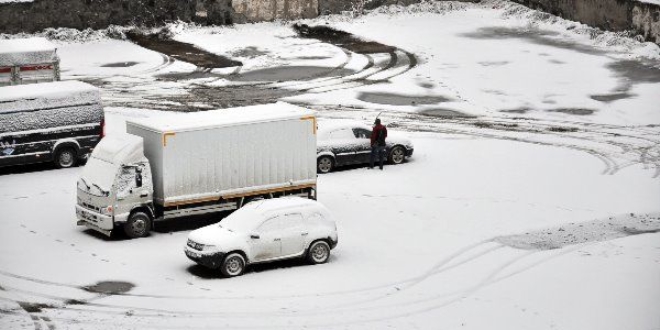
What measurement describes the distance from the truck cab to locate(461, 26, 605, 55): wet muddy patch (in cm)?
Result: 2825

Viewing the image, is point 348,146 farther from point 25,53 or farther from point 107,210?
point 25,53

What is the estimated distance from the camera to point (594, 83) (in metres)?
45.0

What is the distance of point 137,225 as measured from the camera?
1069 inches

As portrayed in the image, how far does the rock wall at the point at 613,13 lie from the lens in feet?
161

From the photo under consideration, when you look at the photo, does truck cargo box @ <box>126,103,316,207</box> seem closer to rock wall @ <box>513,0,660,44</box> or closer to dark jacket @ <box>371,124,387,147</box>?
dark jacket @ <box>371,124,387,147</box>

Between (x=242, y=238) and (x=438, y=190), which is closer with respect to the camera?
(x=242, y=238)

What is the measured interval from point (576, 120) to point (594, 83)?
5.48 metres

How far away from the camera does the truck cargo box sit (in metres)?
27.5

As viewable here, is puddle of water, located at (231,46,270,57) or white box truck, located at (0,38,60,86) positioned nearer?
white box truck, located at (0,38,60,86)

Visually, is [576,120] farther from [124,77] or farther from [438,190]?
[124,77]

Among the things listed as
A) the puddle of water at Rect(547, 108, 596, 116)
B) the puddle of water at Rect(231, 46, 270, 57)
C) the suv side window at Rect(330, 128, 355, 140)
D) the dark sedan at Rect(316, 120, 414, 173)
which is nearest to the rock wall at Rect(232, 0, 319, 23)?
the puddle of water at Rect(231, 46, 270, 57)

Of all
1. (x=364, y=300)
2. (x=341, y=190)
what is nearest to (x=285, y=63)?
(x=341, y=190)

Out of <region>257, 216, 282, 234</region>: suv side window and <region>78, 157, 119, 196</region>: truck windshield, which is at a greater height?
<region>78, 157, 119, 196</region>: truck windshield

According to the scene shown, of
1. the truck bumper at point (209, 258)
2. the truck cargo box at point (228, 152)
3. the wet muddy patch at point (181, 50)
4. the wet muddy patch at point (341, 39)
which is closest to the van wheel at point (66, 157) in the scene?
the truck cargo box at point (228, 152)
